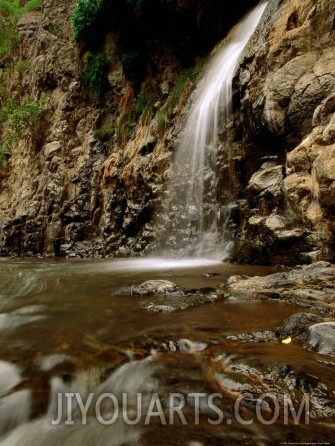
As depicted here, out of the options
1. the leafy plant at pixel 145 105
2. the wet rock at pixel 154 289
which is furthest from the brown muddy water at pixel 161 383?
the leafy plant at pixel 145 105

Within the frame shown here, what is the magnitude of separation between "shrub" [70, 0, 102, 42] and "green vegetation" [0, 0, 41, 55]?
9567 mm

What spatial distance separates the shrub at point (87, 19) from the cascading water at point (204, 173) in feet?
24.2

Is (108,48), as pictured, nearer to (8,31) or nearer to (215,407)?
(8,31)

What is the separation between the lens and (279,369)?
1936mm

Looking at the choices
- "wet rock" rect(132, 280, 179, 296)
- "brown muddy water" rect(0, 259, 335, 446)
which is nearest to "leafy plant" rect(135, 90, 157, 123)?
"wet rock" rect(132, 280, 179, 296)

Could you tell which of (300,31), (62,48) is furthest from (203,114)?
(62,48)

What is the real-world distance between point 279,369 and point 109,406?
0.93 meters

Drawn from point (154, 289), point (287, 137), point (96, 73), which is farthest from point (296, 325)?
point (96, 73)

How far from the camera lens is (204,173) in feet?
30.9

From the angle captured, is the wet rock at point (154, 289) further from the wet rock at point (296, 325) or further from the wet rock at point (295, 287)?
the wet rock at point (296, 325)

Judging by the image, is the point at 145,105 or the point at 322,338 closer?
the point at 322,338

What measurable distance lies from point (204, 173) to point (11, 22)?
2173cm

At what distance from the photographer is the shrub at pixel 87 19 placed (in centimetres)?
1530

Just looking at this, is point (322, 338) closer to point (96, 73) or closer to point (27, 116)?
point (96, 73)
